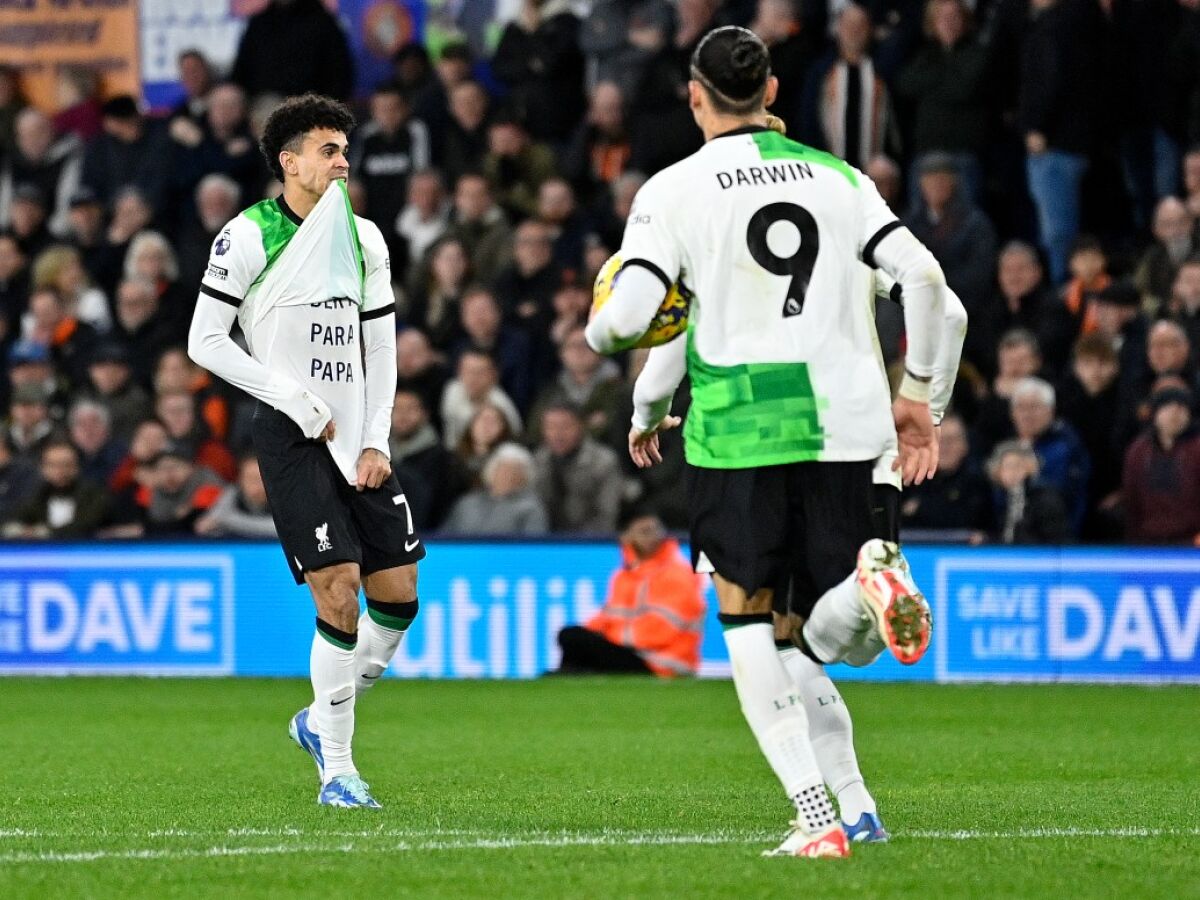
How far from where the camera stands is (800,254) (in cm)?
691

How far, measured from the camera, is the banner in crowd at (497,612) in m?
15.3

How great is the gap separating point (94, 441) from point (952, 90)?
7.52 meters

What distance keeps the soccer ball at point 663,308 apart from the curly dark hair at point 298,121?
7.27ft

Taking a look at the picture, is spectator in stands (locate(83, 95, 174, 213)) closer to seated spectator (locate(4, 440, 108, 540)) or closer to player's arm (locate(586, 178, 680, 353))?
seated spectator (locate(4, 440, 108, 540))

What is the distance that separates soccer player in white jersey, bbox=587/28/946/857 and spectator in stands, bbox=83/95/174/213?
50.6 feet

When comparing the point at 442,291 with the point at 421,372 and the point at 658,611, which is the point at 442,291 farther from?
the point at 658,611

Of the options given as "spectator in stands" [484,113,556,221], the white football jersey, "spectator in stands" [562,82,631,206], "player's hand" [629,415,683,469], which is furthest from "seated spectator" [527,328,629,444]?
the white football jersey

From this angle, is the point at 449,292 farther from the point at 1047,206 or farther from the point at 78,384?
the point at 1047,206

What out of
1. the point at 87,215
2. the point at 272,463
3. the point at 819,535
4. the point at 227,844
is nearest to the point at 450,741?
the point at 272,463

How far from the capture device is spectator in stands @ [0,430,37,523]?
62.5ft

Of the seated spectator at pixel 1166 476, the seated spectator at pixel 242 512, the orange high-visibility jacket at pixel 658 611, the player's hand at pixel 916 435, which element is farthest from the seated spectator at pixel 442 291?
the player's hand at pixel 916 435

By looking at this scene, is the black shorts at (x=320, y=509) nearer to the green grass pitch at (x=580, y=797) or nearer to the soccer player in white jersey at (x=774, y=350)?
the green grass pitch at (x=580, y=797)

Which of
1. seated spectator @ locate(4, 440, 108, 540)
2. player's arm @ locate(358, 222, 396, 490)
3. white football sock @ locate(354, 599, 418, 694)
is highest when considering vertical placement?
player's arm @ locate(358, 222, 396, 490)

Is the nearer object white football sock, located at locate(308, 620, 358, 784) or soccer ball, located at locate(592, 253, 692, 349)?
soccer ball, located at locate(592, 253, 692, 349)
